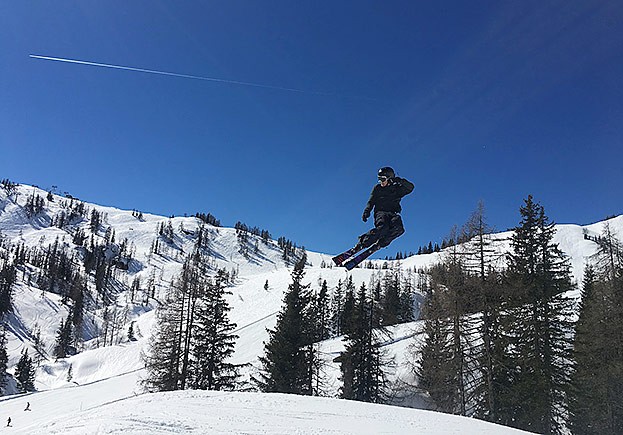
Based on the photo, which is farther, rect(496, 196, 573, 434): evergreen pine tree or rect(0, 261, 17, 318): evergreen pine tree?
rect(0, 261, 17, 318): evergreen pine tree

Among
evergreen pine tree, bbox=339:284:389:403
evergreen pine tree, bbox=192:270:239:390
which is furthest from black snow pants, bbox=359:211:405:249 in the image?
evergreen pine tree, bbox=339:284:389:403

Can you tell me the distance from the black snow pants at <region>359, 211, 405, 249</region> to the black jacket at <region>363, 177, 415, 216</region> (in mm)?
167

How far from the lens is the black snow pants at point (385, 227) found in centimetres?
1116

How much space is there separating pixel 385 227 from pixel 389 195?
88cm

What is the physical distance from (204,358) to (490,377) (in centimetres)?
1831

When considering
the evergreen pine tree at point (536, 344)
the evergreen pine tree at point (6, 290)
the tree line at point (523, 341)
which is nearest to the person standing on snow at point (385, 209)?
the tree line at point (523, 341)

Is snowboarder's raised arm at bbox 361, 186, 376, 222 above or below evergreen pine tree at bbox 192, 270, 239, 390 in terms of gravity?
above

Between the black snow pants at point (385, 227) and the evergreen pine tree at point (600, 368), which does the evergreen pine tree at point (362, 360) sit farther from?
the black snow pants at point (385, 227)

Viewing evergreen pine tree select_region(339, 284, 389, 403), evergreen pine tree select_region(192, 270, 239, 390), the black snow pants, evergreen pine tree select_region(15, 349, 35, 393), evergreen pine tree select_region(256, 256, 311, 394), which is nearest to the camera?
the black snow pants

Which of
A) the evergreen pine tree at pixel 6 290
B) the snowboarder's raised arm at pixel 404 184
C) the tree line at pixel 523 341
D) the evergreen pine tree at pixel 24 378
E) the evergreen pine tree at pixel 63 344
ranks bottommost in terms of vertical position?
the evergreen pine tree at pixel 24 378

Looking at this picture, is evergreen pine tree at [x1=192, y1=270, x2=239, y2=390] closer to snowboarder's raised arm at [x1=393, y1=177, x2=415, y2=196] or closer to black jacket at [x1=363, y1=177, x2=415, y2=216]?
black jacket at [x1=363, y1=177, x2=415, y2=216]

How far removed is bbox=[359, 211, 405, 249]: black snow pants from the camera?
1116 cm

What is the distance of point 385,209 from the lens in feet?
36.8

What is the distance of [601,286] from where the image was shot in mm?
25328
